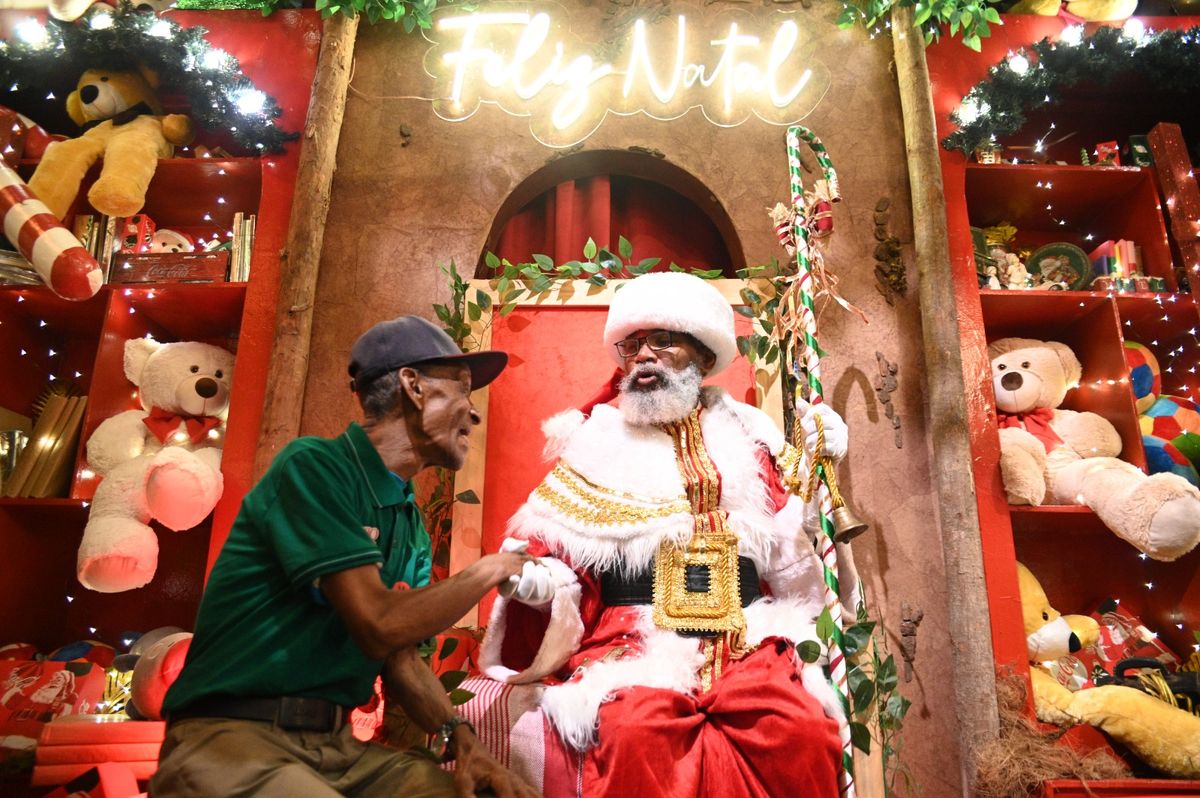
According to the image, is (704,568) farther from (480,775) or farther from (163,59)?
(163,59)

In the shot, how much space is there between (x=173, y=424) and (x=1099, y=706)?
12.2 ft

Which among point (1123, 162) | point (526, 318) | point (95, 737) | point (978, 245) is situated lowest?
point (95, 737)

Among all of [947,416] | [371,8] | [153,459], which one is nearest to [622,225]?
[371,8]

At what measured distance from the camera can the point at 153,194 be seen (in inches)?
157

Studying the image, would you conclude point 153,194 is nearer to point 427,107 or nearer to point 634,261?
point 427,107

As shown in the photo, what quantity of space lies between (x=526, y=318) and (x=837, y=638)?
1874 millimetres

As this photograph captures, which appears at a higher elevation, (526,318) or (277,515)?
(526,318)

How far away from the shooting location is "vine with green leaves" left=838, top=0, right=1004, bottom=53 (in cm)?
375

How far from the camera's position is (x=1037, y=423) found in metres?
3.66

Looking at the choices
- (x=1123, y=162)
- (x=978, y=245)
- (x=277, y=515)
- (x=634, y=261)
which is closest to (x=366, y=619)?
(x=277, y=515)

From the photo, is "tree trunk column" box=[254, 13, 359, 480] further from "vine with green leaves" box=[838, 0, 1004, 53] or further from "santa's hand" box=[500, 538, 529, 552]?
"vine with green leaves" box=[838, 0, 1004, 53]

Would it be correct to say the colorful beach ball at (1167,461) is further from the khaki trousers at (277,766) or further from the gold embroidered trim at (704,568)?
the khaki trousers at (277,766)

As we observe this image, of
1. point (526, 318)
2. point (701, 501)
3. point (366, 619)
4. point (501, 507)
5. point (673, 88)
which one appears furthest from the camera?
point (673, 88)

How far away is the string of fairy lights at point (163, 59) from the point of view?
369 centimetres
